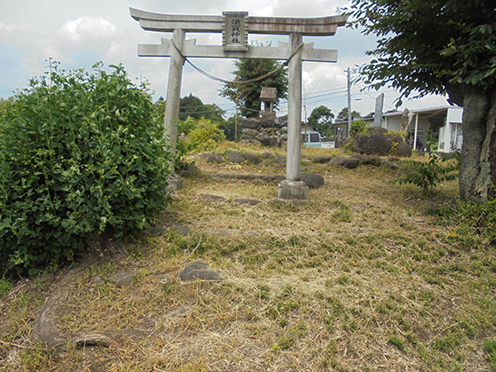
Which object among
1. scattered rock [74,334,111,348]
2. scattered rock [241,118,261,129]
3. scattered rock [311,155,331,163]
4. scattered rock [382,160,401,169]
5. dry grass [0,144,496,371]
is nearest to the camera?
dry grass [0,144,496,371]

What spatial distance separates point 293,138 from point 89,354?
4286 millimetres

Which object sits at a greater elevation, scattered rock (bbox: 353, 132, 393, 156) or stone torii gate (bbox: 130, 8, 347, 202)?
stone torii gate (bbox: 130, 8, 347, 202)

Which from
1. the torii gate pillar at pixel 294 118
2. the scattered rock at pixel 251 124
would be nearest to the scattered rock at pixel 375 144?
the scattered rock at pixel 251 124

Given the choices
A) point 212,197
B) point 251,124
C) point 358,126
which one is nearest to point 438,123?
point 358,126

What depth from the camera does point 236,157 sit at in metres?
9.08

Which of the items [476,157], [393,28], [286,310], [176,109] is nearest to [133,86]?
[176,109]

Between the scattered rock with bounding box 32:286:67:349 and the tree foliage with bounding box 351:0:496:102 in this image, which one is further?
the tree foliage with bounding box 351:0:496:102

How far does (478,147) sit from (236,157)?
225 inches

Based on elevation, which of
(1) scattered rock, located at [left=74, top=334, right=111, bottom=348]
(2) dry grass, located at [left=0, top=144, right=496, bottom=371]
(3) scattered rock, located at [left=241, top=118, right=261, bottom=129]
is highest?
(3) scattered rock, located at [left=241, top=118, right=261, bottom=129]

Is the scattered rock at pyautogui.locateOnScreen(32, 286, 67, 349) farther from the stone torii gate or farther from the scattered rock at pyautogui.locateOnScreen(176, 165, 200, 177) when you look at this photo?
the scattered rock at pyautogui.locateOnScreen(176, 165, 200, 177)

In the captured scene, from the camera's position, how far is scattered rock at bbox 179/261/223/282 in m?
3.31

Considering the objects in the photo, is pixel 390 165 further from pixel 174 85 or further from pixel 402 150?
pixel 174 85

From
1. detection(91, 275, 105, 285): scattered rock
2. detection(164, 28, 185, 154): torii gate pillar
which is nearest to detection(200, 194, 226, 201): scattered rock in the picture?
detection(164, 28, 185, 154): torii gate pillar

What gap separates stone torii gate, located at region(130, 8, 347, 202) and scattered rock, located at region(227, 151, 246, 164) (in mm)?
3124
